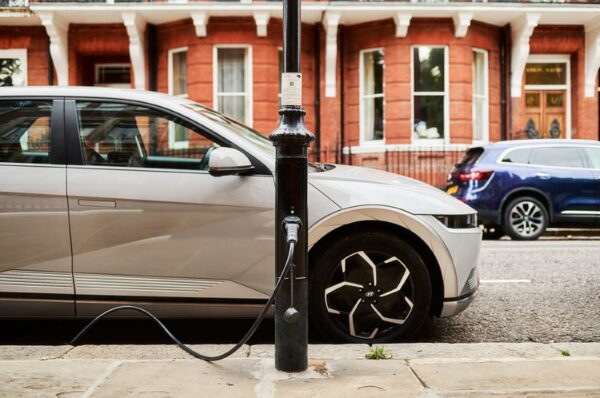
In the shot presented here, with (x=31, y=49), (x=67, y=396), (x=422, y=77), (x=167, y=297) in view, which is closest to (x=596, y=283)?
(x=167, y=297)

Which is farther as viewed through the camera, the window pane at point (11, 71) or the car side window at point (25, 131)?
the window pane at point (11, 71)

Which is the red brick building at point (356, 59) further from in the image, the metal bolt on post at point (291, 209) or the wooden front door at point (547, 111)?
the metal bolt on post at point (291, 209)

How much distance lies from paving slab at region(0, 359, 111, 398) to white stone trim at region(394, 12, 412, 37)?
47.5ft

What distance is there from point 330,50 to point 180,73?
13.1 feet

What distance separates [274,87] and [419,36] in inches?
153

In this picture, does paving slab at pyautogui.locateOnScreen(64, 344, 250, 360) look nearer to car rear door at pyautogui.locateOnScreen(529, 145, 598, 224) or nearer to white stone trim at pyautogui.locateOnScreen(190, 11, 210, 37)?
car rear door at pyautogui.locateOnScreen(529, 145, 598, 224)

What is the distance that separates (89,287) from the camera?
4.22 m

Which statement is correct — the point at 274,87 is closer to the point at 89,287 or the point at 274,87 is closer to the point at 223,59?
the point at 223,59

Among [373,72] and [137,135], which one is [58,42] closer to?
[373,72]

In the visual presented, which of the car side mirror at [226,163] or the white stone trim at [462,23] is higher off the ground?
the white stone trim at [462,23]

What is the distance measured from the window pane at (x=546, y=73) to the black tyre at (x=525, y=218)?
26.8 feet

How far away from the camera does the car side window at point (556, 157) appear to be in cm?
1165

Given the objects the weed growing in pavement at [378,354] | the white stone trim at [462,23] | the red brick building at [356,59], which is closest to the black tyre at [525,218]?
the red brick building at [356,59]

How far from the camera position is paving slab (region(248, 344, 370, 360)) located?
373 centimetres
